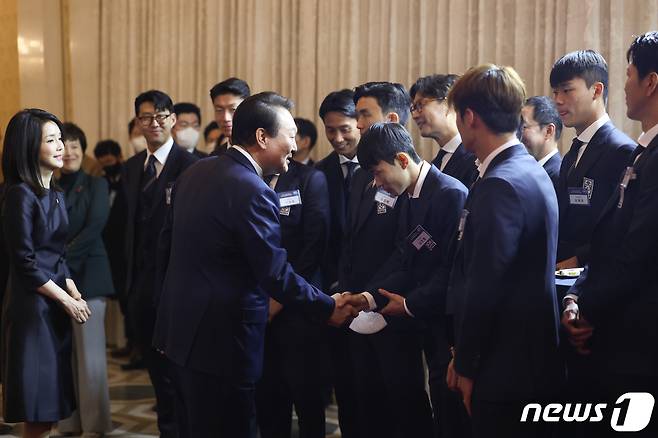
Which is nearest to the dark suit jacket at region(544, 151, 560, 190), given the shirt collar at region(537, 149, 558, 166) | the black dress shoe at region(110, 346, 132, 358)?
the shirt collar at region(537, 149, 558, 166)

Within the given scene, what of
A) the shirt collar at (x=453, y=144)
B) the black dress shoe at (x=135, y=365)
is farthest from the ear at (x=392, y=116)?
the black dress shoe at (x=135, y=365)

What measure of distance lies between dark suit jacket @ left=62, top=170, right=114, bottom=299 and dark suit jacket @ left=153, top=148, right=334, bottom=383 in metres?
1.70

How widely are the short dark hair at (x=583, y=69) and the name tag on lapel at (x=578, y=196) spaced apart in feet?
1.23

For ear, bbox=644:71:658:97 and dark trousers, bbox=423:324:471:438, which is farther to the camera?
dark trousers, bbox=423:324:471:438

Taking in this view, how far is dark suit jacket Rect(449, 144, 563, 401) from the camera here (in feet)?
7.09

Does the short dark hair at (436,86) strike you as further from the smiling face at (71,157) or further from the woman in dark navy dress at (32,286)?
the smiling face at (71,157)

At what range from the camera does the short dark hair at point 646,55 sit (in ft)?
8.06

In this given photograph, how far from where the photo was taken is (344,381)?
353cm

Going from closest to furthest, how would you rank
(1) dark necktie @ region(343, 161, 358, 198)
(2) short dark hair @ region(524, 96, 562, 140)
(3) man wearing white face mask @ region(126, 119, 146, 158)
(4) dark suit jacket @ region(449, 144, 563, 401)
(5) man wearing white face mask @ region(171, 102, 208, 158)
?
(4) dark suit jacket @ region(449, 144, 563, 401), (2) short dark hair @ region(524, 96, 562, 140), (1) dark necktie @ region(343, 161, 358, 198), (5) man wearing white face mask @ region(171, 102, 208, 158), (3) man wearing white face mask @ region(126, 119, 146, 158)

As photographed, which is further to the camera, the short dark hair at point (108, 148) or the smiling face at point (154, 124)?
the short dark hair at point (108, 148)

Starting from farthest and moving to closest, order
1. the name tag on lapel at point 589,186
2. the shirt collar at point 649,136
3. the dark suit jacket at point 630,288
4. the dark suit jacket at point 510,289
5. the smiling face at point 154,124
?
1. the smiling face at point 154,124
2. the name tag on lapel at point 589,186
3. the shirt collar at point 649,136
4. the dark suit jacket at point 630,288
5. the dark suit jacket at point 510,289

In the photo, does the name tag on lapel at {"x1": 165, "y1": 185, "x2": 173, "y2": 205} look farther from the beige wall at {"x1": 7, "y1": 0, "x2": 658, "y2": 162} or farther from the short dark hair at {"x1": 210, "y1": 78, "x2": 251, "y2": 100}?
the beige wall at {"x1": 7, "y1": 0, "x2": 658, "y2": 162}

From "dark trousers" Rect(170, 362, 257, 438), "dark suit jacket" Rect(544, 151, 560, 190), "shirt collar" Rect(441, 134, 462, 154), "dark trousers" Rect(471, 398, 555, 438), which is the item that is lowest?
"dark trousers" Rect(170, 362, 257, 438)

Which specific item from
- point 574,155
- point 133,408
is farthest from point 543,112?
point 133,408
